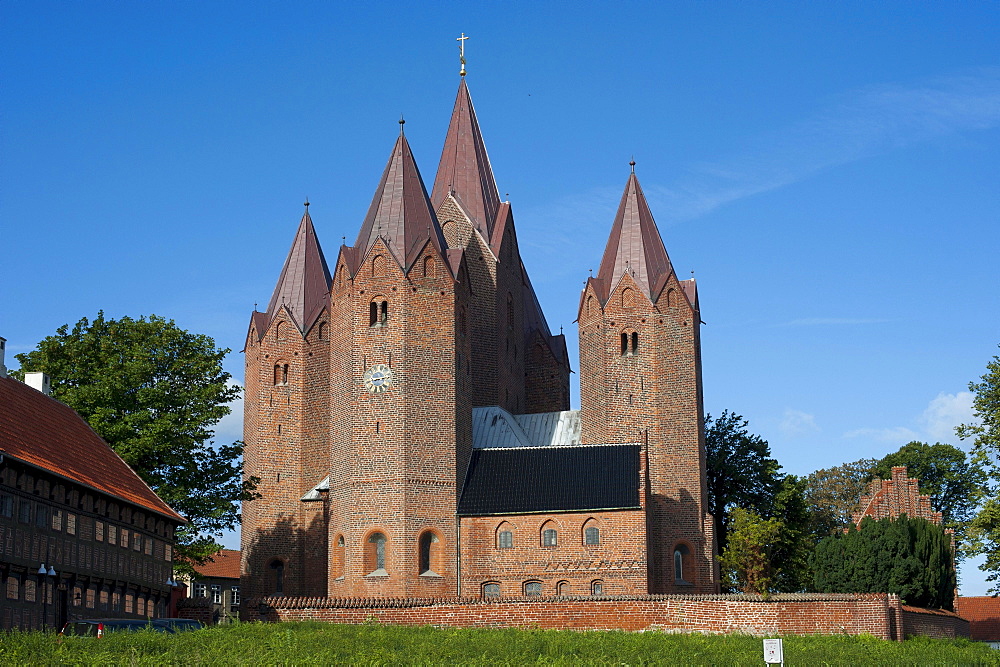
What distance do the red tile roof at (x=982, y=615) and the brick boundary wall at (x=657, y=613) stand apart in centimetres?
2577

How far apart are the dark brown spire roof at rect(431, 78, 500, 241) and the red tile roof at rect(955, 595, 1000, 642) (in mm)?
31216

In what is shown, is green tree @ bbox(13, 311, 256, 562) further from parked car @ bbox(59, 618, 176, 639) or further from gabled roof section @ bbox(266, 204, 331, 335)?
parked car @ bbox(59, 618, 176, 639)

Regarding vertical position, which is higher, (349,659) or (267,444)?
(267,444)

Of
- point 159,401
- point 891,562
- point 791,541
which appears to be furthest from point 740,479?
point 159,401

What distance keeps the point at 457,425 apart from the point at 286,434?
9.45 metres

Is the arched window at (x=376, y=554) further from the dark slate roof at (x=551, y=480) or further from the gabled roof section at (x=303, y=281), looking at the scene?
the gabled roof section at (x=303, y=281)

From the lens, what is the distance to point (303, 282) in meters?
55.4

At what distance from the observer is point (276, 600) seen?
3753 centimetres

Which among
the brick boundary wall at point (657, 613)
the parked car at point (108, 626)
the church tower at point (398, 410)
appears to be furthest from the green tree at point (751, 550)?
the parked car at point (108, 626)

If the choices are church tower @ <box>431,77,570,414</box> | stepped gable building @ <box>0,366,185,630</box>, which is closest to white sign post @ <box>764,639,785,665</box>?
stepped gable building @ <box>0,366,185,630</box>

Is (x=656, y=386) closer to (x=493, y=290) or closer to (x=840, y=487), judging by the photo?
(x=493, y=290)

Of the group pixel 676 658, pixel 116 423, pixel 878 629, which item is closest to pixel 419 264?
pixel 116 423

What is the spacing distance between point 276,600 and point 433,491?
960 cm

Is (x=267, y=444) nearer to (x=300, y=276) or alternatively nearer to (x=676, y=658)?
(x=300, y=276)
